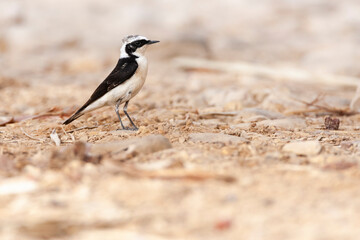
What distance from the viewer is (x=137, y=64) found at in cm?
577

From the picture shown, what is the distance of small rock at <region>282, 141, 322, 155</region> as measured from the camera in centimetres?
404

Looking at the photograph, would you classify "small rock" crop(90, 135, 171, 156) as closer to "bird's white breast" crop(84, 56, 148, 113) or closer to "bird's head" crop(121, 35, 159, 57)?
"bird's white breast" crop(84, 56, 148, 113)

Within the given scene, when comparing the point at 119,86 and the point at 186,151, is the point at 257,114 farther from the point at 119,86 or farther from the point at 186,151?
the point at 186,151

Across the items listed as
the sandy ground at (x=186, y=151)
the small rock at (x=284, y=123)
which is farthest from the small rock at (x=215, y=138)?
the small rock at (x=284, y=123)

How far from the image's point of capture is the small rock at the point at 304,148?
13.3ft

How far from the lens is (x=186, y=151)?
3908 millimetres

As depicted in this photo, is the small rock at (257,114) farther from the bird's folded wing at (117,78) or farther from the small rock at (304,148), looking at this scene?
the small rock at (304,148)

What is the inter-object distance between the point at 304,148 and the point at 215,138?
0.82 meters

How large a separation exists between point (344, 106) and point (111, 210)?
4.84m

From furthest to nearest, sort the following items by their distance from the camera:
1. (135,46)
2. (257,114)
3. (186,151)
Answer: (257,114) → (135,46) → (186,151)

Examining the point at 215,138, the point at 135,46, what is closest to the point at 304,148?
the point at 215,138

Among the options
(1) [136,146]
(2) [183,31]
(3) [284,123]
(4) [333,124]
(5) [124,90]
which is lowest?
(4) [333,124]

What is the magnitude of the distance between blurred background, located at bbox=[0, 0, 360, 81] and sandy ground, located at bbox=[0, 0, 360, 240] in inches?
3.7

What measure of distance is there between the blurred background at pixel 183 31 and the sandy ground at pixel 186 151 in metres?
0.09
